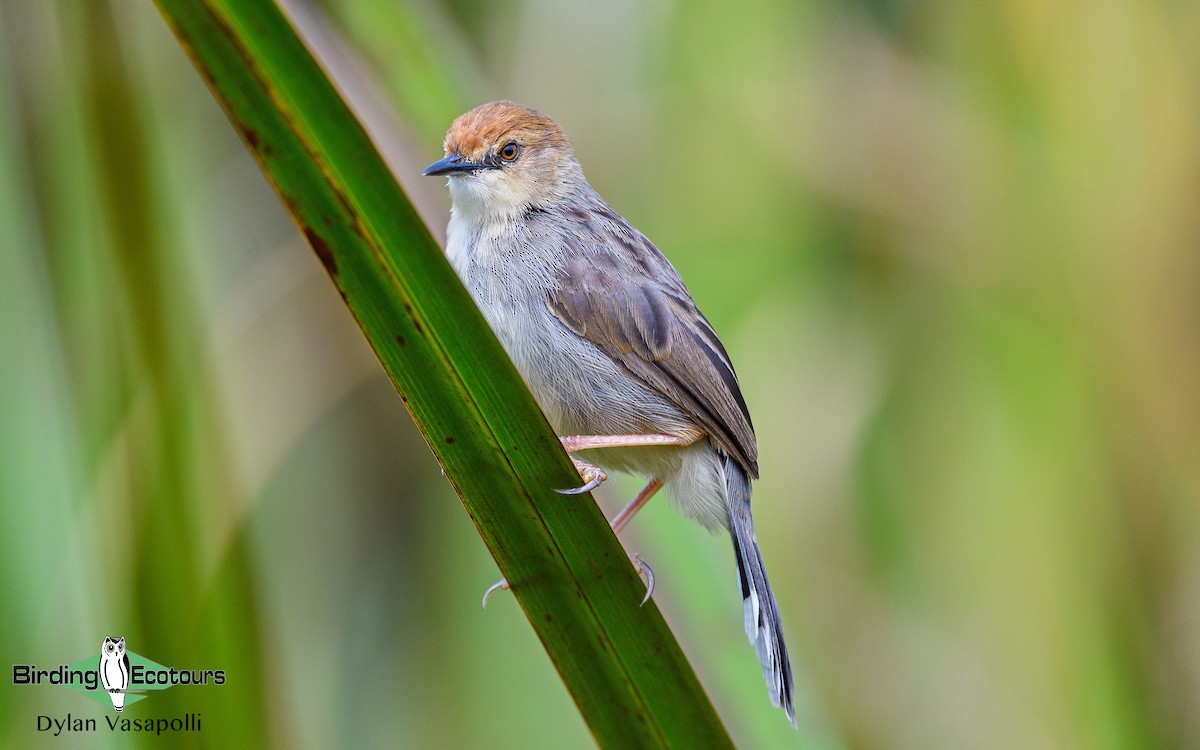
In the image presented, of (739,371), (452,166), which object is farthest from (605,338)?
(739,371)

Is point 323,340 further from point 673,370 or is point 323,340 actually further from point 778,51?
point 778,51

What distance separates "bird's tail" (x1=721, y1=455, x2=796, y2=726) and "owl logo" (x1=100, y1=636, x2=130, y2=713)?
1402 mm

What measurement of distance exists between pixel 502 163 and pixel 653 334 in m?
0.74

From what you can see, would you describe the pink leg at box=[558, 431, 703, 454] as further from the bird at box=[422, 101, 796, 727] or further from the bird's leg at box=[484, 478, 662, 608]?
the bird's leg at box=[484, 478, 662, 608]

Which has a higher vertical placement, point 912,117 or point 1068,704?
point 912,117

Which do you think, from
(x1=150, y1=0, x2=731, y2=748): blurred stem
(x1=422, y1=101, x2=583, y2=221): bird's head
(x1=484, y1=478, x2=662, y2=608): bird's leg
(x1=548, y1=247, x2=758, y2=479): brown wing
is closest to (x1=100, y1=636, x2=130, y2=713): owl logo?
(x1=484, y1=478, x2=662, y2=608): bird's leg

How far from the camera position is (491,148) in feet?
9.76

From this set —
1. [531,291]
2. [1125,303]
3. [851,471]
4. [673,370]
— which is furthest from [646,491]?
[1125,303]

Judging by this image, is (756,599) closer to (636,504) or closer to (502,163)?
(636,504)

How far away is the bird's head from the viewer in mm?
2895

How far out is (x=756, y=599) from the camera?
253 centimetres

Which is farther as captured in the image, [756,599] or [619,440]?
[619,440]

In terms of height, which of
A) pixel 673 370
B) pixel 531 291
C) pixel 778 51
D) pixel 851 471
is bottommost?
pixel 851 471

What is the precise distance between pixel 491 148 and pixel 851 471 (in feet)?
5.49
